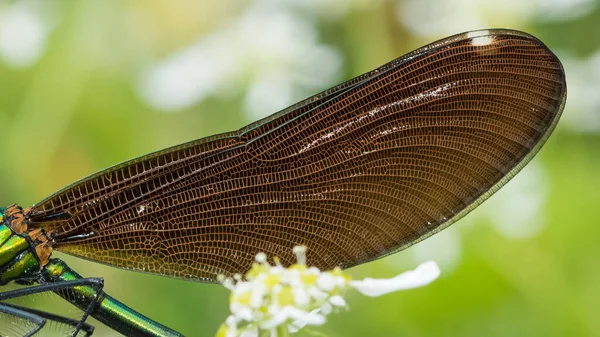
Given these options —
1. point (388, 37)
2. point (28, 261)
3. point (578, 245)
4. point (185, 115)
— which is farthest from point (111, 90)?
point (578, 245)

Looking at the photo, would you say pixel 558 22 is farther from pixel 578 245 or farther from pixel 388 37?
pixel 578 245

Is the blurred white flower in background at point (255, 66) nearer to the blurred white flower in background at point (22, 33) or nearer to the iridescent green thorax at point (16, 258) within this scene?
the blurred white flower in background at point (22, 33)

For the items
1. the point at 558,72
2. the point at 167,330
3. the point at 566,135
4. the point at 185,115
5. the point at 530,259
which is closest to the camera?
the point at 558,72

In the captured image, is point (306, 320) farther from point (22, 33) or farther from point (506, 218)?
point (22, 33)

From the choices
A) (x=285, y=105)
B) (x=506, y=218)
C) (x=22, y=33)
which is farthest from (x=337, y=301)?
(x=22, y=33)

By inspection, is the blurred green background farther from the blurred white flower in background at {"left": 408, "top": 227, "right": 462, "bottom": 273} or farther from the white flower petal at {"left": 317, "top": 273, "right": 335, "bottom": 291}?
the white flower petal at {"left": 317, "top": 273, "right": 335, "bottom": 291}

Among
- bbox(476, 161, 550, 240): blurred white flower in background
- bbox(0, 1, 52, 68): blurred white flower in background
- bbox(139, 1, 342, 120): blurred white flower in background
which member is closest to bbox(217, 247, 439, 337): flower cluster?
bbox(476, 161, 550, 240): blurred white flower in background

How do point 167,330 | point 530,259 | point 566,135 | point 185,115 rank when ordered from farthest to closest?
point 185,115, point 566,135, point 530,259, point 167,330

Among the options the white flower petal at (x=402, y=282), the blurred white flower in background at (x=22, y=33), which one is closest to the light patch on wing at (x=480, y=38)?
the white flower petal at (x=402, y=282)
